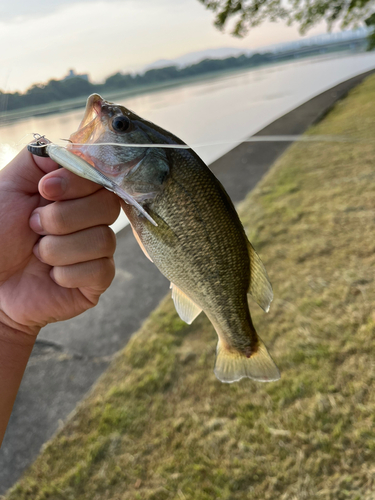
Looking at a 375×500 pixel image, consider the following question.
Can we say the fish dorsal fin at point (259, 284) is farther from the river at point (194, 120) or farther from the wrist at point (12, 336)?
the wrist at point (12, 336)

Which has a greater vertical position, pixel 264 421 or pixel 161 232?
pixel 161 232

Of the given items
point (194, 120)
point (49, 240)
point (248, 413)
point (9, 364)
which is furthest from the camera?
point (248, 413)

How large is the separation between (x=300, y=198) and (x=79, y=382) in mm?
4266

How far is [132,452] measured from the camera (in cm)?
256

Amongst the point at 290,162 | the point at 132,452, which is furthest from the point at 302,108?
the point at 132,452

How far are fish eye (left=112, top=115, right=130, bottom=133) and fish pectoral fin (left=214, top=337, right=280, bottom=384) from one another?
836 millimetres

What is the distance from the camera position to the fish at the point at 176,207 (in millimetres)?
1021

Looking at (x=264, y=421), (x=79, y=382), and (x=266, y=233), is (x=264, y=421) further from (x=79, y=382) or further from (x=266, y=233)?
(x=266, y=233)

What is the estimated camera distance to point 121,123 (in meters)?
1.02

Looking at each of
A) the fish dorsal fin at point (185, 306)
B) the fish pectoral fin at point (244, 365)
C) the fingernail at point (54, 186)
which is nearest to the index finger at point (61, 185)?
the fingernail at point (54, 186)

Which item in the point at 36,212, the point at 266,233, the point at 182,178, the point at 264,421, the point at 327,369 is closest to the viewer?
the point at 182,178

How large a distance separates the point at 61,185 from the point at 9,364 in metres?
0.79

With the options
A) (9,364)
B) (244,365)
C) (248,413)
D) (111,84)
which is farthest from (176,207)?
(248,413)

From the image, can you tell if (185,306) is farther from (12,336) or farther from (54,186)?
(12,336)
